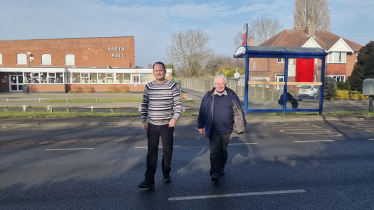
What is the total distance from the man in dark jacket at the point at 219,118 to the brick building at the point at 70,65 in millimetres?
29894

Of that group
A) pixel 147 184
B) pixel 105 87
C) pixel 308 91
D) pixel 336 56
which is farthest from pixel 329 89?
pixel 147 184

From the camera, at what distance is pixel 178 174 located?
5.46 metres

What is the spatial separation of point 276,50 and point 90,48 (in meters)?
36.6

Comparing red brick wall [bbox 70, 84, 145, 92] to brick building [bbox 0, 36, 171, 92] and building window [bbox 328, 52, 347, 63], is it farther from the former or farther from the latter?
building window [bbox 328, 52, 347, 63]

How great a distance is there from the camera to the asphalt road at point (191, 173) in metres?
4.23

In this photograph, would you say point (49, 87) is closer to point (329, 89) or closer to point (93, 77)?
point (93, 77)

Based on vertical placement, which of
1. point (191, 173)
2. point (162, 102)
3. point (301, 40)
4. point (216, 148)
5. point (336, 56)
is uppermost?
point (301, 40)

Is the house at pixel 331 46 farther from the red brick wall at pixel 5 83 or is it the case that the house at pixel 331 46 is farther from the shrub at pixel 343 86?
the red brick wall at pixel 5 83

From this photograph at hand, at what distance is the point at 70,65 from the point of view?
43.6m

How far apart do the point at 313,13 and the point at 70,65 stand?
43.5 metres

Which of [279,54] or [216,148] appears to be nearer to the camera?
[216,148]

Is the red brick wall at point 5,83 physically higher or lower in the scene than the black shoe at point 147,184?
higher

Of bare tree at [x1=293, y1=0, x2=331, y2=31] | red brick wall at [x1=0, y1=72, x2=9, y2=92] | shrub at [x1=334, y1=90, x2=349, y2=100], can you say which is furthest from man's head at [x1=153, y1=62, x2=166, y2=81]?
bare tree at [x1=293, y1=0, x2=331, y2=31]

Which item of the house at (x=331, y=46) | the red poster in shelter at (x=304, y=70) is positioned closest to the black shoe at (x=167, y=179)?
the red poster in shelter at (x=304, y=70)
